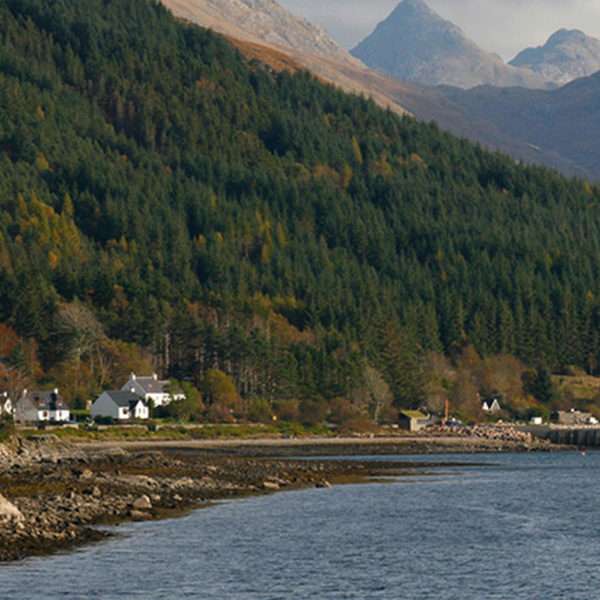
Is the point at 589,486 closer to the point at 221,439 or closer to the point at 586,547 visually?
the point at 586,547

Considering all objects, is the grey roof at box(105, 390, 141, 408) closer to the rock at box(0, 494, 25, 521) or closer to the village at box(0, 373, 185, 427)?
the village at box(0, 373, 185, 427)

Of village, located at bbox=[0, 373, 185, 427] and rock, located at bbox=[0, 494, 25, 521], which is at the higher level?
village, located at bbox=[0, 373, 185, 427]

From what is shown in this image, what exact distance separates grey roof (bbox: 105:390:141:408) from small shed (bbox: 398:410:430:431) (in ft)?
146

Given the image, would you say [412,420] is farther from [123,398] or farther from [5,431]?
[5,431]

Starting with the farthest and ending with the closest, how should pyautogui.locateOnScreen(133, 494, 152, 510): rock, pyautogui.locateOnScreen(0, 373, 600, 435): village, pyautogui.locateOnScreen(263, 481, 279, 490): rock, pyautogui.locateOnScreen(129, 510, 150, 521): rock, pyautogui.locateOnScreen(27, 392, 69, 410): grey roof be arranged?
pyautogui.locateOnScreen(27, 392, 69, 410): grey roof < pyautogui.locateOnScreen(0, 373, 600, 435): village < pyautogui.locateOnScreen(263, 481, 279, 490): rock < pyautogui.locateOnScreen(133, 494, 152, 510): rock < pyautogui.locateOnScreen(129, 510, 150, 521): rock

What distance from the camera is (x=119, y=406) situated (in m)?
153

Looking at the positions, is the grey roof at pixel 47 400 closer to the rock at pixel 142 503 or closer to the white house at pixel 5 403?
the white house at pixel 5 403

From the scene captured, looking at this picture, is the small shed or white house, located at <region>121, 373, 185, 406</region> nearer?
white house, located at <region>121, 373, 185, 406</region>

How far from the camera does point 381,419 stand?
184 meters

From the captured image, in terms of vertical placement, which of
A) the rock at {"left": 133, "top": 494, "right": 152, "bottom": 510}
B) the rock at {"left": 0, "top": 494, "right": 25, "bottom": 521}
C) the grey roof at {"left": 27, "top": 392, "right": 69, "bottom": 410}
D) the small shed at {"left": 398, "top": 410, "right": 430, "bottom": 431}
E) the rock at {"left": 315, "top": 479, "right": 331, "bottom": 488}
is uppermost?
the grey roof at {"left": 27, "top": 392, "right": 69, "bottom": 410}

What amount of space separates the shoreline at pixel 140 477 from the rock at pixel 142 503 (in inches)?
3.1

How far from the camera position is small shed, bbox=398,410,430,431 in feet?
583

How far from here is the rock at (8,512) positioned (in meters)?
52.8

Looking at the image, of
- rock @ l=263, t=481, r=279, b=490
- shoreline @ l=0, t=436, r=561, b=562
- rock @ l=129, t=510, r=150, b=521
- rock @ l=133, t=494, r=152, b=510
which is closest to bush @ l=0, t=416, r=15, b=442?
shoreline @ l=0, t=436, r=561, b=562
